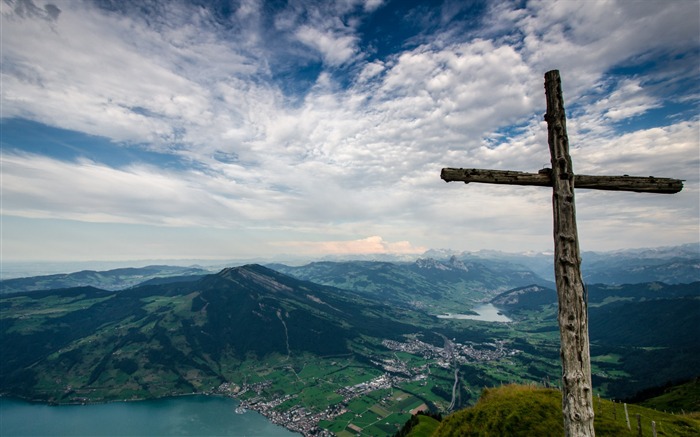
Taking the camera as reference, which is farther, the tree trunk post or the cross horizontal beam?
the cross horizontal beam

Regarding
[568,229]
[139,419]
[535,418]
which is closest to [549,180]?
[568,229]

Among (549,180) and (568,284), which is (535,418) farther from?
(549,180)

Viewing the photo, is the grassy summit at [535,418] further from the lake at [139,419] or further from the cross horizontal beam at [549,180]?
the lake at [139,419]

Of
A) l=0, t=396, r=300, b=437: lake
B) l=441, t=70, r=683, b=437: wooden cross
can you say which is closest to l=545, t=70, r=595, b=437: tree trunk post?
l=441, t=70, r=683, b=437: wooden cross

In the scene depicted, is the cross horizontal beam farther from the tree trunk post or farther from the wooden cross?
the tree trunk post

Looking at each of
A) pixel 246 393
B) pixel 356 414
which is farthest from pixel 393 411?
pixel 246 393

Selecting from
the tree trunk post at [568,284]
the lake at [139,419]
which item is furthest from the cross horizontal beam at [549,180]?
the lake at [139,419]
